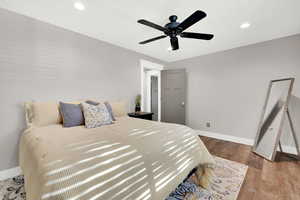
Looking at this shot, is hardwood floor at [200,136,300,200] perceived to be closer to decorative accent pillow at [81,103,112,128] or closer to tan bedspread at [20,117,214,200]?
tan bedspread at [20,117,214,200]

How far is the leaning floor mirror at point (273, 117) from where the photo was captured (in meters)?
2.39

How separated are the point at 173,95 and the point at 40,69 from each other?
11.4ft

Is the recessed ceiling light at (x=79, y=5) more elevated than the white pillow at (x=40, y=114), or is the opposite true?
the recessed ceiling light at (x=79, y=5)

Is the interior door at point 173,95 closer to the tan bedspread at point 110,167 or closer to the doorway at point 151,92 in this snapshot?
the doorway at point 151,92

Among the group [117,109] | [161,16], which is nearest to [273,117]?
[161,16]

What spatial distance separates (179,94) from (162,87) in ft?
2.30

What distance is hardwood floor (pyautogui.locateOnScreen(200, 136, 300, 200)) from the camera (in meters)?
1.58

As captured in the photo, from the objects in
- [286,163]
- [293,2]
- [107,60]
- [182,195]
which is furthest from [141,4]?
[286,163]

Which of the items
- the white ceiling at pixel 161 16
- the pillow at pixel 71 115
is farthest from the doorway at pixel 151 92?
the pillow at pixel 71 115

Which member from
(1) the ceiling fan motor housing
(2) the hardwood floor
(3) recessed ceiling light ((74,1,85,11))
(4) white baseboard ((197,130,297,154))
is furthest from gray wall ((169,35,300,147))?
(3) recessed ceiling light ((74,1,85,11))

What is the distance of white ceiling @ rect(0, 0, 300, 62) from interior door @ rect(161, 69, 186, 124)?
5.16ft

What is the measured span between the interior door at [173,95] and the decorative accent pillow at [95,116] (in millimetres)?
2687

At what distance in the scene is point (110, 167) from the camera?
2.89 ft

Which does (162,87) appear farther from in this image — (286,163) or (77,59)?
(286,163)
